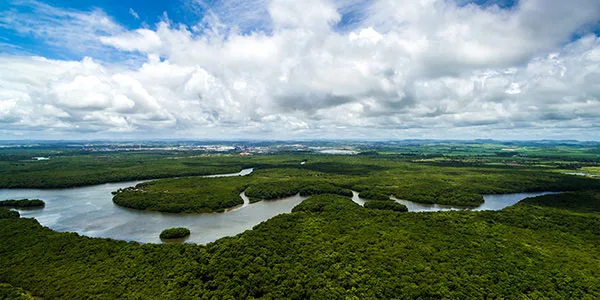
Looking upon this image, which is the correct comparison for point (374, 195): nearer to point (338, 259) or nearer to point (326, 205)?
point (326, 205)

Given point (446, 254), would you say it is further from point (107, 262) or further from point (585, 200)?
point (585, 200)

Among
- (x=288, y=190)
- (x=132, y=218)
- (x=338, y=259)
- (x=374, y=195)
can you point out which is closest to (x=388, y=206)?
(x=374, y=195)

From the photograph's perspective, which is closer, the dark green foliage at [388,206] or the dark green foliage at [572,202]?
the dark green foliage at [572,202]

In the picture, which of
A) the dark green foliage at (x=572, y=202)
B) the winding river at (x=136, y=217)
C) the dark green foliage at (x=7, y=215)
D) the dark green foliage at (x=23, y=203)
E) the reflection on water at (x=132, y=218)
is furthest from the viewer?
the dark green foliage at (x=23, y=203)

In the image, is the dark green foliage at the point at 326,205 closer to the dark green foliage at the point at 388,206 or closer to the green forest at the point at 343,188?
the dark green foliage at the point at 388,206

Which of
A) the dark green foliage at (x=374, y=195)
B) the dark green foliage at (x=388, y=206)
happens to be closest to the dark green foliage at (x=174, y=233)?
the dark green foliage at (x=388, y=206)

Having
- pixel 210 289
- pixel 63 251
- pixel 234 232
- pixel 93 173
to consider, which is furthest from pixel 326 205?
pixel 93 173

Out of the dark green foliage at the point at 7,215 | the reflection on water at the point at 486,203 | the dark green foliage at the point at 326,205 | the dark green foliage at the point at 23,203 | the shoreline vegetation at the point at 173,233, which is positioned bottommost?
the reflection on water at the point at 486,203
